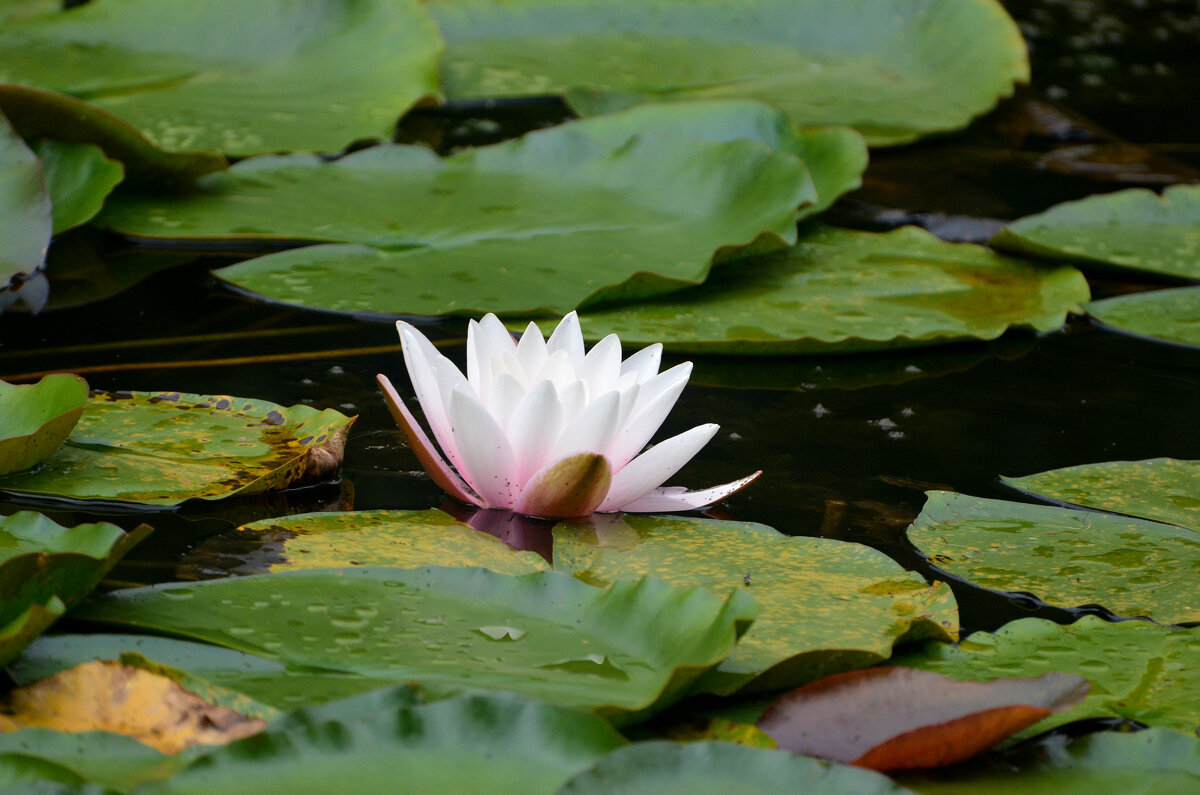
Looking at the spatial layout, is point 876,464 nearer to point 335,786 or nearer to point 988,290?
point 988,290

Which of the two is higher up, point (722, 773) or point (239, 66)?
point (239, 66)

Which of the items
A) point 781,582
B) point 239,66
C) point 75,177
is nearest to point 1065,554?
point 781,582

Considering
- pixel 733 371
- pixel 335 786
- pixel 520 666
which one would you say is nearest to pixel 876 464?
pixel 733 371

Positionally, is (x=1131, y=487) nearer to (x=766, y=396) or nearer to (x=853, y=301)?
(x=766, y=396)

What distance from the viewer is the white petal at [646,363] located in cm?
146

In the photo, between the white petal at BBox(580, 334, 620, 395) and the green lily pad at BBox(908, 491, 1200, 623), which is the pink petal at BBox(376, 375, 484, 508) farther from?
the green lily pad at BBox(908, 491, 1200, 623)

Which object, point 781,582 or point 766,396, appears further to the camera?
point 766,396

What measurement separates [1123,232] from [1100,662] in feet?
5.00

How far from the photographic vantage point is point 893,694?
1.04m

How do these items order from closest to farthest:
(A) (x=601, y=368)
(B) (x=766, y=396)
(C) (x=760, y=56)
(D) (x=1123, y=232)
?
(A) (x=601, y=368) < (B) (x=766, y=396) < (D) (x=1123, y=232) < (C) (x=760, y=56)

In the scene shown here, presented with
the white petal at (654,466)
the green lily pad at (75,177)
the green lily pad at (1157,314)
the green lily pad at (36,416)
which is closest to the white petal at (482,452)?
the white petal at (654,466)

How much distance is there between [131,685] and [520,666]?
31cm

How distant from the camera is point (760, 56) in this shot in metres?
3.41

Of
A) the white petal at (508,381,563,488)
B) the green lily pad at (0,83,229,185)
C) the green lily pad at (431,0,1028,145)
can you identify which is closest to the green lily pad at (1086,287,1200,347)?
the green lily pad at (431,0,1028,145)
